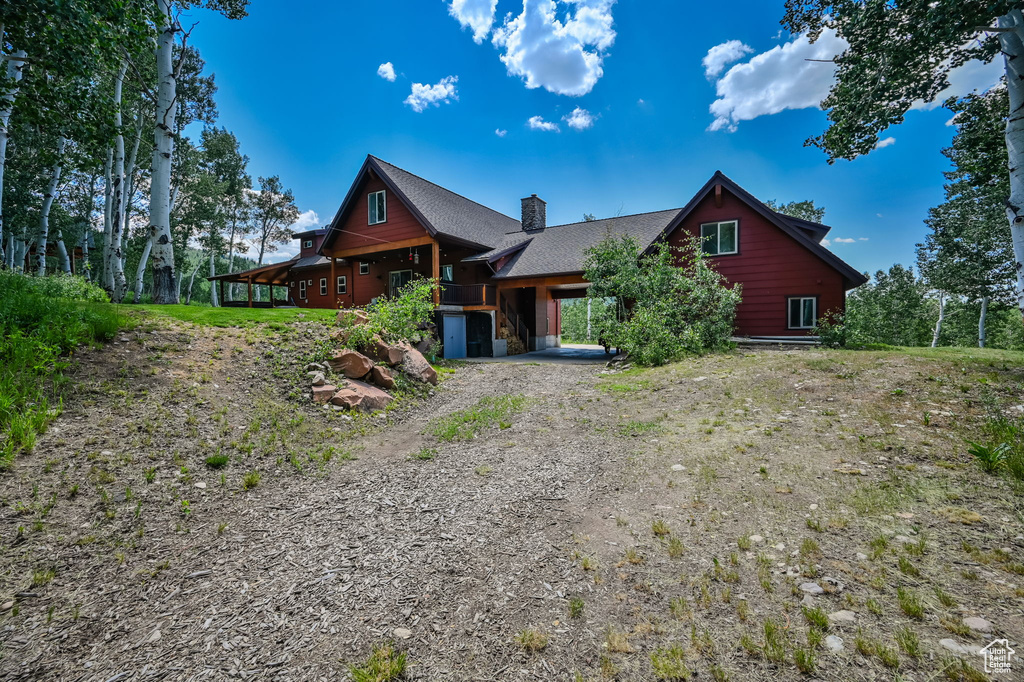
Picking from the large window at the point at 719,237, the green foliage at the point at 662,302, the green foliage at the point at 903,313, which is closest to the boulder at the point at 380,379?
the green foliage at the point at 662,302

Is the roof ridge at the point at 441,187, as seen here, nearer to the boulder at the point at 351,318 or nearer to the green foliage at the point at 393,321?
the green foliage at the point at 393,321

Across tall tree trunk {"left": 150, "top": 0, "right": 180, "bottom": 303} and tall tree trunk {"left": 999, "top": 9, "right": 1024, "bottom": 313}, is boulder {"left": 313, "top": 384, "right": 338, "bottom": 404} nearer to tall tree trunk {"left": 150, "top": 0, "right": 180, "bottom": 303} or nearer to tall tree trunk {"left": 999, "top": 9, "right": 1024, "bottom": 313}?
tall tree trunk {"left": 150, "top": 0, "right": 180, "bottom": 303}

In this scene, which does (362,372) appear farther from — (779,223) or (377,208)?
(779,223)

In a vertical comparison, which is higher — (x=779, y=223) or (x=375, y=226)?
(x=375, y=226)

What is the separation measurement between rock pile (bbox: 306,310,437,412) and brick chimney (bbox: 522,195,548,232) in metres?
14.9

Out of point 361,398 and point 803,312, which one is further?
point 803,312

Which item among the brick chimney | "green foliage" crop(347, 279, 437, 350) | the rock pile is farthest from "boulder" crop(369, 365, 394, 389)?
the brick chimney

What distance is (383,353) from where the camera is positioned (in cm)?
953

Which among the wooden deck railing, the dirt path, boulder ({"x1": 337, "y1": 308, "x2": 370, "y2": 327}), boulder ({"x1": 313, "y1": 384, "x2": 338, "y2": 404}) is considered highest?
the wooden deck railing

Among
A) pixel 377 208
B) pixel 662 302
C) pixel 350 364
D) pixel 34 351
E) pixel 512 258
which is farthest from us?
pixel 512 258

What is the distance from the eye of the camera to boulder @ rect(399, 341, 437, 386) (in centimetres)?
957

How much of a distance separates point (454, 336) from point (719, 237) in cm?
1175

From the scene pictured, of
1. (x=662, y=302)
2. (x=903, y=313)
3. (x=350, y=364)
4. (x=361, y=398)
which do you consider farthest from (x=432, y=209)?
(x=903, y=313)

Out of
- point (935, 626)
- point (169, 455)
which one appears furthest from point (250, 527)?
point (935, 626)
